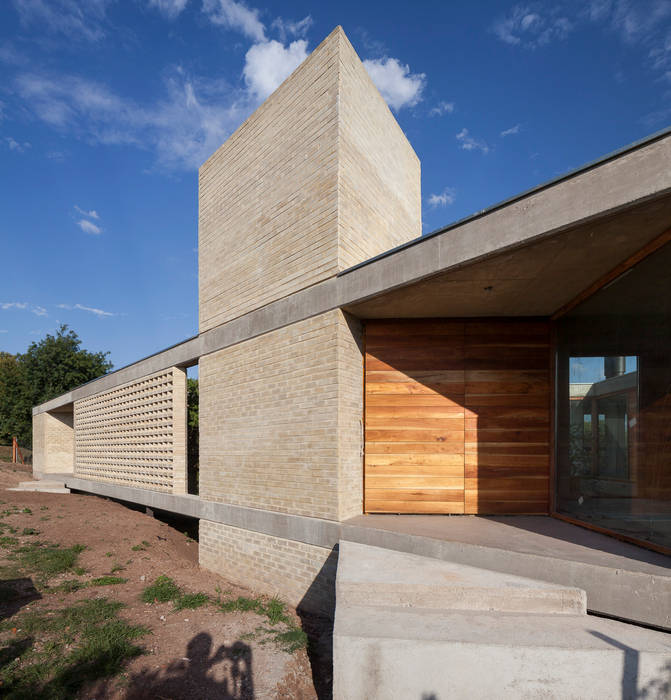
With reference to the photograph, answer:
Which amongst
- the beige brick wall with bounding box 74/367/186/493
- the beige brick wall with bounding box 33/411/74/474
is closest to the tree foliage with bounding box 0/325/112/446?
the beige brick wall with bounding box 33/411/74/474

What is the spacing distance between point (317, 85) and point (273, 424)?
214 inches

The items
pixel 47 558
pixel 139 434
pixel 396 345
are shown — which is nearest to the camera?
pixel 396 345

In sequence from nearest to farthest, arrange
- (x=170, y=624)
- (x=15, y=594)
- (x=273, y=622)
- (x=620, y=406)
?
(x=620, y=406) < (x=170, y=624) < (x=273, y=622) < (x=15, y=594)

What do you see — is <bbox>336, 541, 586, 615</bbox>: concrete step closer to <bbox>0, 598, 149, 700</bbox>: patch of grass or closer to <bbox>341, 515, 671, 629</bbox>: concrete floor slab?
<bbox>341, 515, 671, 629</bbox>: concrete floor slab

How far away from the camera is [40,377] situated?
25625mm

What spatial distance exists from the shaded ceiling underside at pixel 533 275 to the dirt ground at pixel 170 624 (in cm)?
454

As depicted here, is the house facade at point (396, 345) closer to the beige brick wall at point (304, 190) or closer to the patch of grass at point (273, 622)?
the beige brick wall at point (304, 190)

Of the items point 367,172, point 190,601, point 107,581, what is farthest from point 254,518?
point 367,172

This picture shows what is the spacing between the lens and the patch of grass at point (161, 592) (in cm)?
679

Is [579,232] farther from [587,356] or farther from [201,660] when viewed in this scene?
[201,660]

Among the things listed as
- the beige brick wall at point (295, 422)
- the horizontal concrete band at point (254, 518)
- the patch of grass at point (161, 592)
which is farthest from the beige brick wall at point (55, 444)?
the patch of grass at point (161, 592)

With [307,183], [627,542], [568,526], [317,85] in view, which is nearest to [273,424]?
[307,183]

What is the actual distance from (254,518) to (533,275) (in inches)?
222

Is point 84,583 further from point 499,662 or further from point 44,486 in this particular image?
point 44,486
